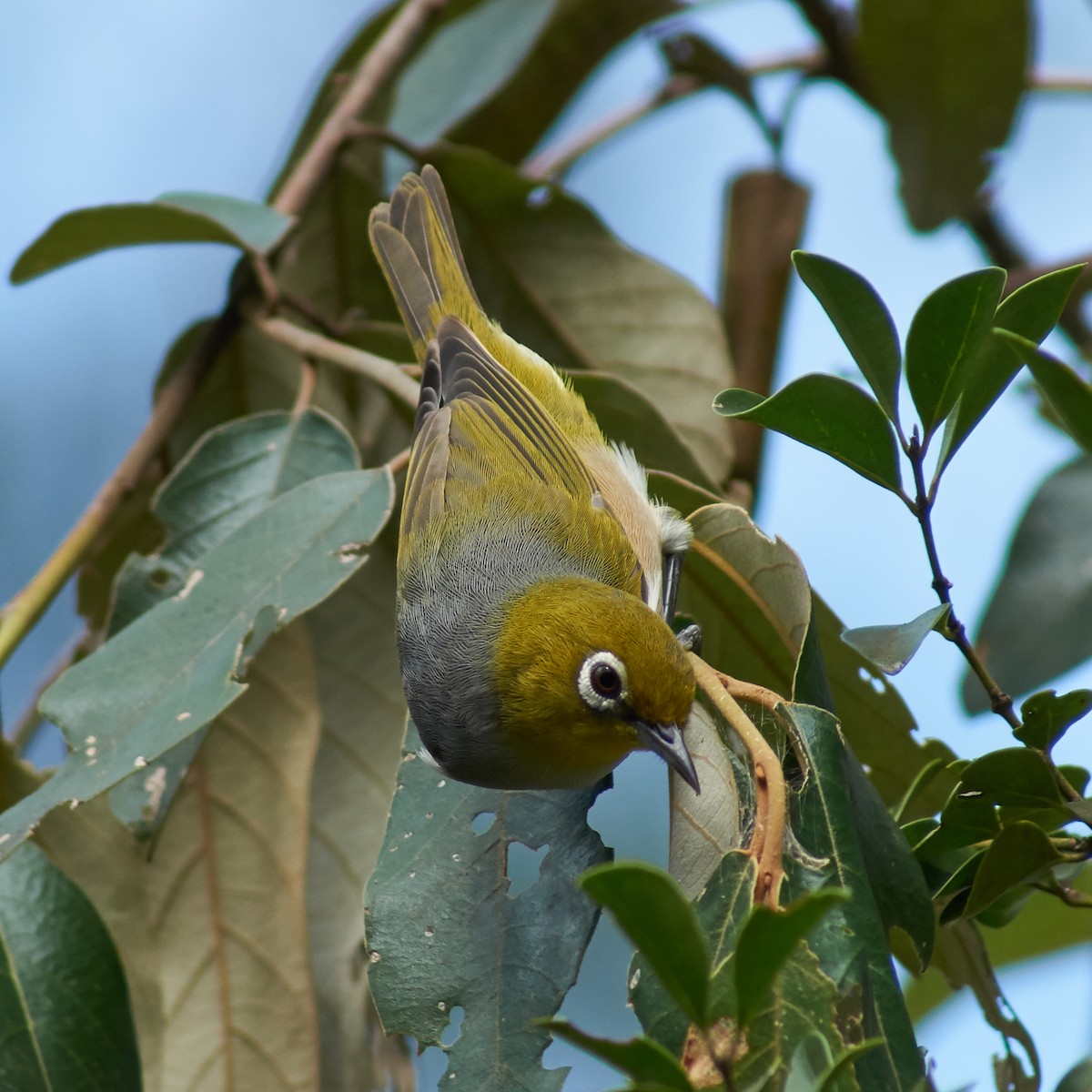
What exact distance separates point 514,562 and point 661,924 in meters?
1.70

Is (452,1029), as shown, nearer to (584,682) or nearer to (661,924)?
(584,682)

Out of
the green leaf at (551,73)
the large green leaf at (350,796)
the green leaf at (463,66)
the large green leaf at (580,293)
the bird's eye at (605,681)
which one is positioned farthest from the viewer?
the green leaf at (551,73)

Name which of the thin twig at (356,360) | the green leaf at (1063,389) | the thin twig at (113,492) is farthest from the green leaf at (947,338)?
the thin twig at (113,492)

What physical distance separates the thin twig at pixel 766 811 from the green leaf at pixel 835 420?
0.33 metres

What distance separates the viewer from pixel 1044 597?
87.0 inches

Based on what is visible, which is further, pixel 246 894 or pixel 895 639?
pixel 246 894

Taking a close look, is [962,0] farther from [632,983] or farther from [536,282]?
[632,983]

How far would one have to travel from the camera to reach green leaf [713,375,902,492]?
1428mm

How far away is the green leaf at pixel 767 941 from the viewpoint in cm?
93

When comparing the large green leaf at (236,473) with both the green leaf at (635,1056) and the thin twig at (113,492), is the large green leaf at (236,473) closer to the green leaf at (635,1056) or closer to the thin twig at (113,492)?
the thin twig at (113,492)

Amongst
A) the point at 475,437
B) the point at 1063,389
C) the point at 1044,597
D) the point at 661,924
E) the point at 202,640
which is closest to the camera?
the point at 661,924

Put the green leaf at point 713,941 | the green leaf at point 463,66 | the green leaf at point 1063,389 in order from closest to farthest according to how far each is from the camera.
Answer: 1. the green leaf at point 1063,389
2. the green leaf at point 713,941
3. the green leaf at point 463,66

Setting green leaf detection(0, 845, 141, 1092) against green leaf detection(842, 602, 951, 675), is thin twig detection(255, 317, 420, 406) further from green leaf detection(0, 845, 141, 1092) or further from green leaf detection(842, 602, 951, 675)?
green leaf detection(842, 602, 951, 675)

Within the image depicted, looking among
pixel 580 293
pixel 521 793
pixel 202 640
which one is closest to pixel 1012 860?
pixel 521 793
